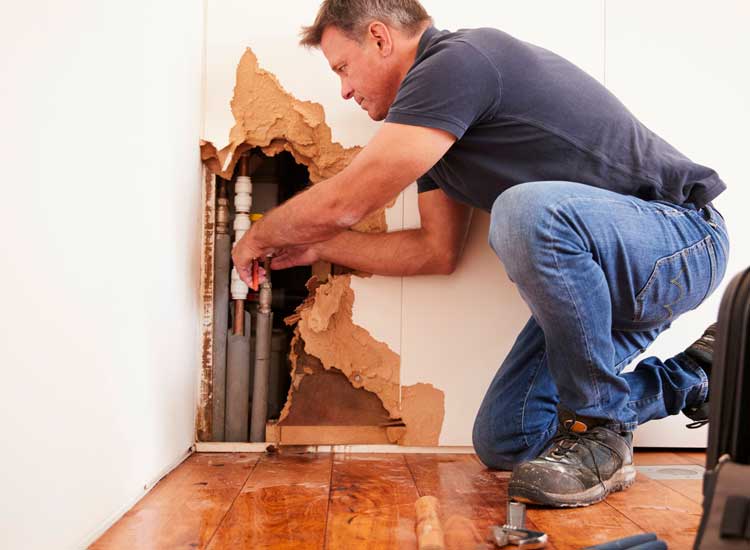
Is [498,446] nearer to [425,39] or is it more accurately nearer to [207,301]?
[207,301]

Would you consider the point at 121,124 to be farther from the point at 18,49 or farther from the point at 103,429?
the point at 103,429

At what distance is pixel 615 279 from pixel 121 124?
1123mm

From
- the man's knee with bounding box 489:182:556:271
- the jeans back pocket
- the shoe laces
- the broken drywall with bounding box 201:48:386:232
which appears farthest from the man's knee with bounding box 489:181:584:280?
the broken drywall with bounding box 201:48:386:232

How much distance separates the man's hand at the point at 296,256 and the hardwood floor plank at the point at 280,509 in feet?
1.93

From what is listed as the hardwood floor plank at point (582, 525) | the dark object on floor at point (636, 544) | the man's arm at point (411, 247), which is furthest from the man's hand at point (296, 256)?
the dark object on floor at point (636, 544)

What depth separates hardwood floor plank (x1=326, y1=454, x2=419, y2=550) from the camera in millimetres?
1300

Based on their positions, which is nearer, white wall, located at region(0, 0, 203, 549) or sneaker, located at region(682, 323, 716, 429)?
white wall, located at region(0, 0, 203, 549)

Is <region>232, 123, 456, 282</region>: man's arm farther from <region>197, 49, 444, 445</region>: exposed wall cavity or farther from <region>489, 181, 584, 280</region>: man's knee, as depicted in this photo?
<region>197, 49, 444, 445</region>: exposed wall cavity

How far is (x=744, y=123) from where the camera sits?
2281mm

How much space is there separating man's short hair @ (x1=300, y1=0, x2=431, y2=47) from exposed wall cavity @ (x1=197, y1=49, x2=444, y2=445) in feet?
1.23

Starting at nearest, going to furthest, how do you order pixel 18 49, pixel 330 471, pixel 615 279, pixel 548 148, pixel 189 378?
pixel 18 49
pixel 615 279
pixel 548 148
pixel 330 471
pixel 189 378

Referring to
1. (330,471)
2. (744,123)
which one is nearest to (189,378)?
(330,471)

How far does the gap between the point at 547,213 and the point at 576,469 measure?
1.89 feet

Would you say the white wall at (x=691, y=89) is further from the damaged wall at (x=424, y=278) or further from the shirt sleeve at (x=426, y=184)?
the shirt sleeve at (x=426, y=184)
